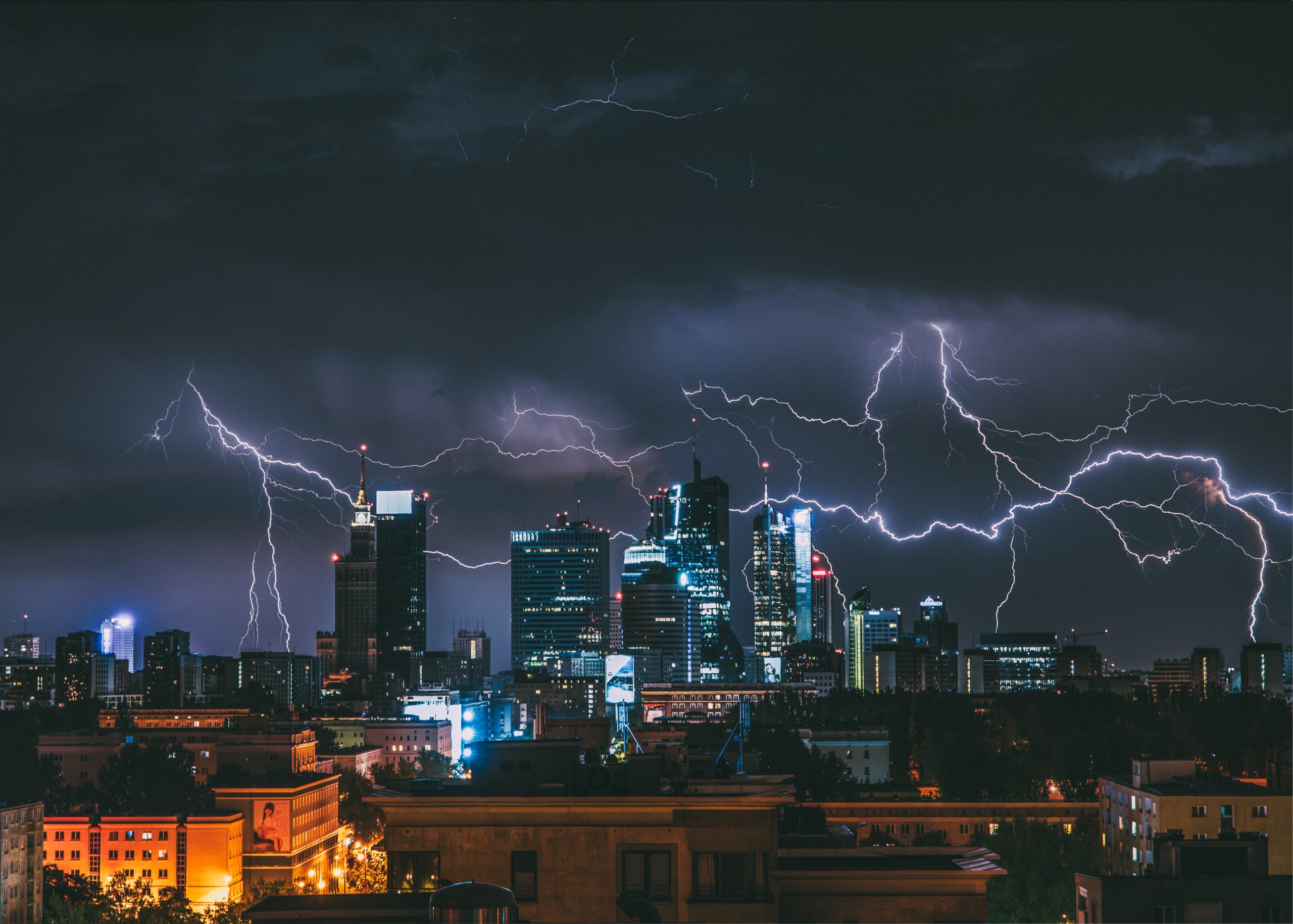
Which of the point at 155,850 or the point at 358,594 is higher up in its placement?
the point at 358,594

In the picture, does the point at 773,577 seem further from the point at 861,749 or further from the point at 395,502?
the point at 861,749

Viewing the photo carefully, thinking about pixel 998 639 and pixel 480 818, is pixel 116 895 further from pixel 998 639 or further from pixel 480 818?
pixel 998 639

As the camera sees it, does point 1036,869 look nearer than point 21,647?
Yes

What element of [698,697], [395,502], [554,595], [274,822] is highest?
[395,502]

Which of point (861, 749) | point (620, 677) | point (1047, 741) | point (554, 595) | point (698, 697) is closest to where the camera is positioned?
point (1047, 741)

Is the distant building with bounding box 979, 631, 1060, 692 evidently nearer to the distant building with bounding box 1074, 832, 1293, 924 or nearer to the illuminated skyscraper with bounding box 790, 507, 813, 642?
the illuminated skyscraper with bounding box 790, 507, 813, 642

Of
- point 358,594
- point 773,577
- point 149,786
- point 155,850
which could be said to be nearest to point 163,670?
point 358,594
